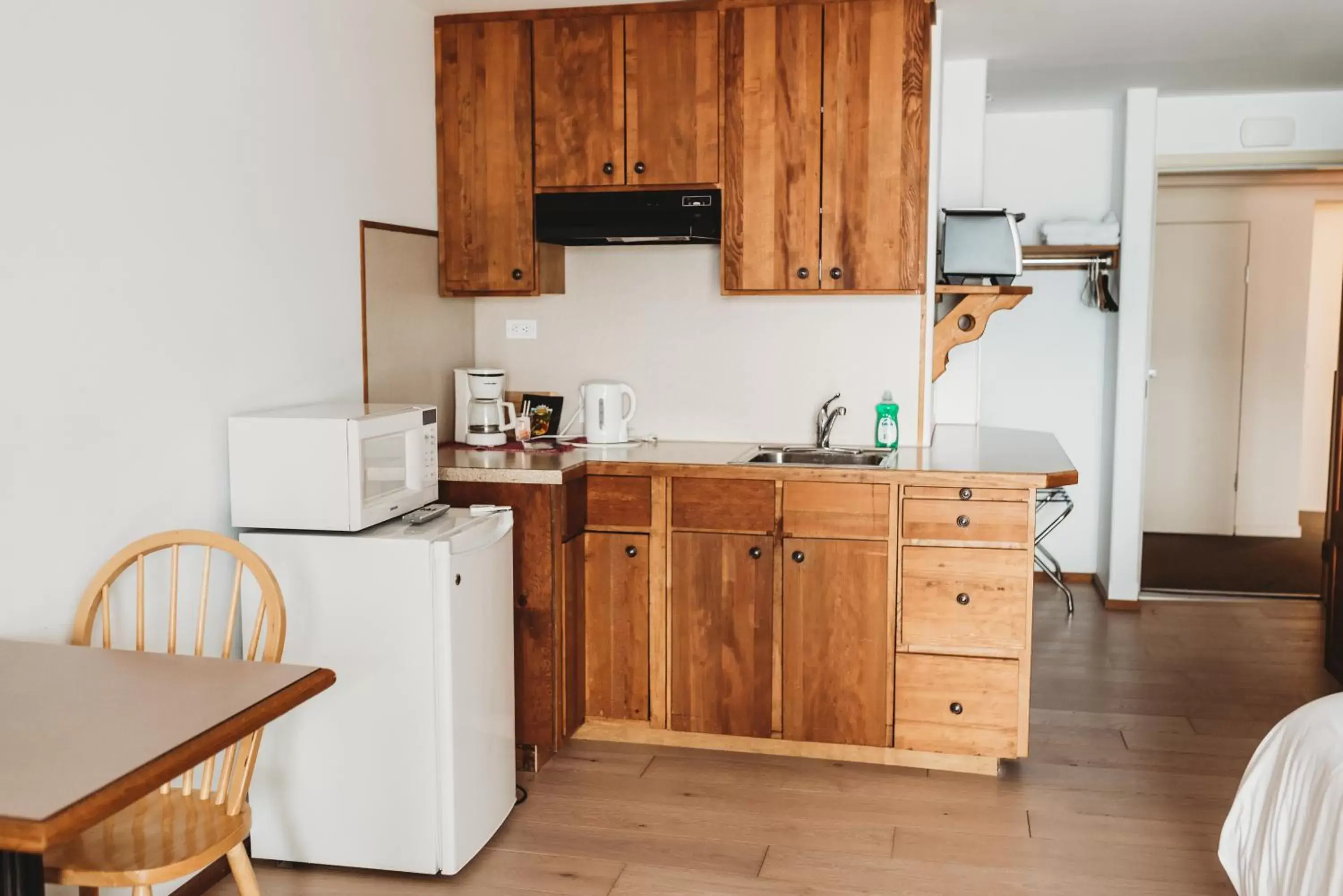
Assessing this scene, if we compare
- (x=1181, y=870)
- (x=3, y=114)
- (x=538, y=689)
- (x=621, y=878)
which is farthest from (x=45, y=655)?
(x=1181, y=870)

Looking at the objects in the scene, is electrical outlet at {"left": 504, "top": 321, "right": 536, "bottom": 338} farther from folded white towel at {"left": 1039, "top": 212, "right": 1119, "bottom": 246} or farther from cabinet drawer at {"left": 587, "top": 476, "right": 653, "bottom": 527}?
folded white towel at {"left": 1039, "top": 212, "right": 1119, "bottom": 246}

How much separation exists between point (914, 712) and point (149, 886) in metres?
2.21

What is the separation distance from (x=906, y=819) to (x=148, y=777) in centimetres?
221

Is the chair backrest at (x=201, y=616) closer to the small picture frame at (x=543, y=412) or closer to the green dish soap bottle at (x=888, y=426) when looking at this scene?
the small picture frame at (x=543, y=412)

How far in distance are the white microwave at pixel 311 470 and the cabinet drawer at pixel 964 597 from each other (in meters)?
1.51

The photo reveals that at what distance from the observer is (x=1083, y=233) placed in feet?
17.6

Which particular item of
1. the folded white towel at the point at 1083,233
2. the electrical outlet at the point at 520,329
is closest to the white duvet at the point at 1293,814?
the electrical outlet at the point at 520,329

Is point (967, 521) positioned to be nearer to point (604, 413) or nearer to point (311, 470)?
point (604, 413)

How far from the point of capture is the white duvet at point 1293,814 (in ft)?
6.48

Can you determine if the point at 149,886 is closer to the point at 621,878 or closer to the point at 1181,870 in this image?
the point at 621,878

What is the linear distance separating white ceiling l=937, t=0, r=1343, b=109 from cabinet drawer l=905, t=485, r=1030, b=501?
1.59 meters

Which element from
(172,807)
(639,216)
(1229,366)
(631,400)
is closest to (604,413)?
(631,400)

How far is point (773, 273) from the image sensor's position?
3830 mm

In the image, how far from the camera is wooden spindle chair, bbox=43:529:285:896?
1.89 metres
